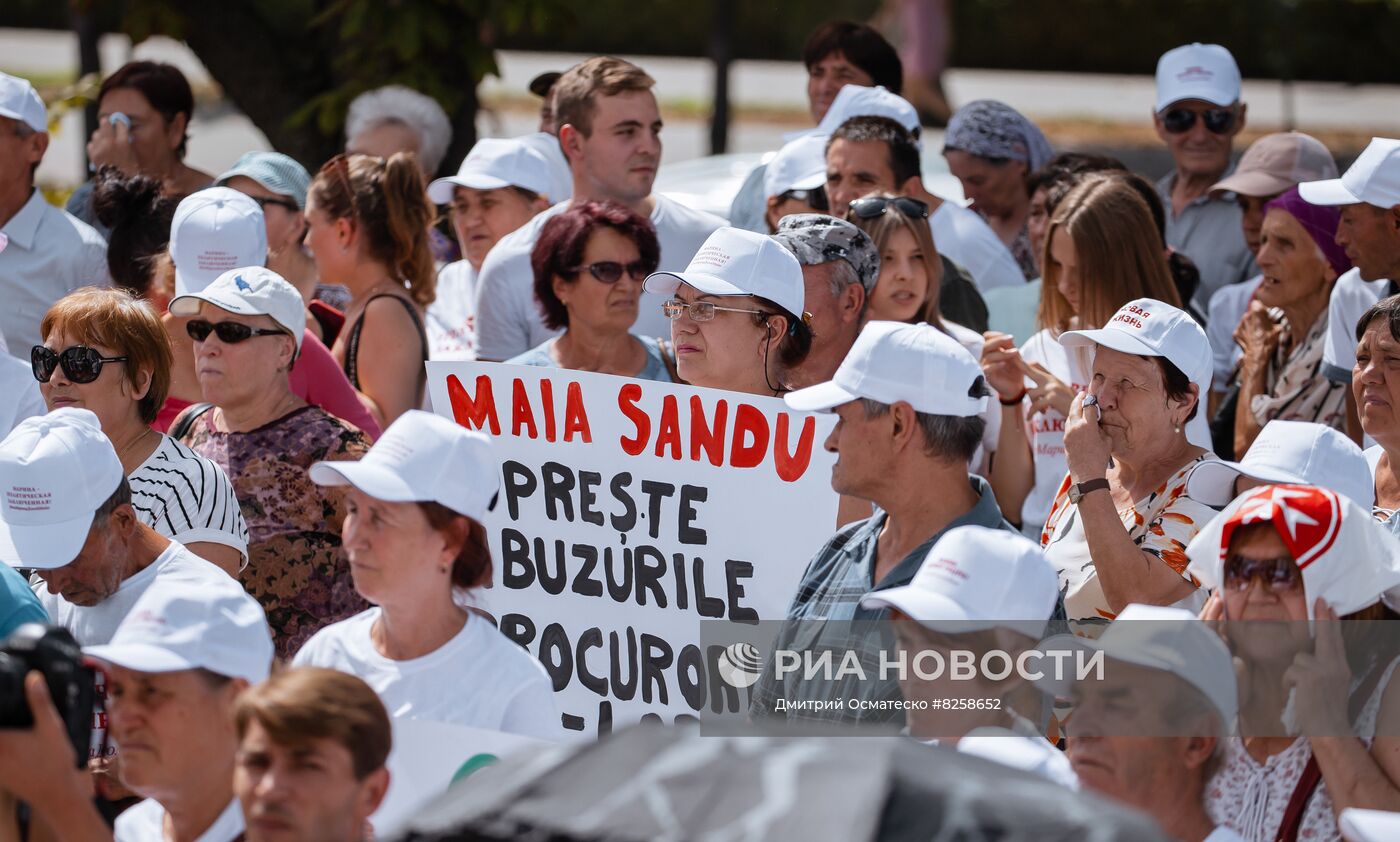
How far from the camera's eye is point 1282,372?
236 inches

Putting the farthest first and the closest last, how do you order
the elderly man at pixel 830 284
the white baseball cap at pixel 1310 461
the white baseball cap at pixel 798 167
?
the white baseball cap at pixel 798 167 < the elderly man at pixel 830 284 < the white baseball cap at pixel 1310 461

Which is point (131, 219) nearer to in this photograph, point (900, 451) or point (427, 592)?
point (427, 592)

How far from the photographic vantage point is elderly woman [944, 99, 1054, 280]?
7.50 m

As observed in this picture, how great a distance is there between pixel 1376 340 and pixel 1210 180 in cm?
317

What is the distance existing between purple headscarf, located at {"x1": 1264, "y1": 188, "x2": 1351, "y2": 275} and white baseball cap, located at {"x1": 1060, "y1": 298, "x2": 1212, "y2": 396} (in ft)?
5.70

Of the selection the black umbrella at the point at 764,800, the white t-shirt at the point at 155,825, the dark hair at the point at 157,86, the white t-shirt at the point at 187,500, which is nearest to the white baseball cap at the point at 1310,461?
the black umbrella at the point at 764,800

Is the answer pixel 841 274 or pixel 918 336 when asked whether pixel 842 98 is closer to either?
pixel 841 274

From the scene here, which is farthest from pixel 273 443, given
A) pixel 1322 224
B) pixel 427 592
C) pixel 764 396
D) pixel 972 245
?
pixel 1322 224

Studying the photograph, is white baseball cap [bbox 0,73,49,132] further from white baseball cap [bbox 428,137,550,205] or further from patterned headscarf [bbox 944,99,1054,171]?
patterned headscarf [bbox 944,99,1054,171]

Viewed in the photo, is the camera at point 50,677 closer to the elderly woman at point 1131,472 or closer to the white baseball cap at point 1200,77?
the elderly woman at point 1131,472

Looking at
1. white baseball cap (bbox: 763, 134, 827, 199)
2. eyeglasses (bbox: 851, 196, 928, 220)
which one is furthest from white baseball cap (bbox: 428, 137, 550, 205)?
eyeglasses (bbox: 851, 196, 928, 220)

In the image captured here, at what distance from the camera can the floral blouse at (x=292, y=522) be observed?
4.77m

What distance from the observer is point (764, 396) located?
467 cm

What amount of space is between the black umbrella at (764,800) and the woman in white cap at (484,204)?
489cm
